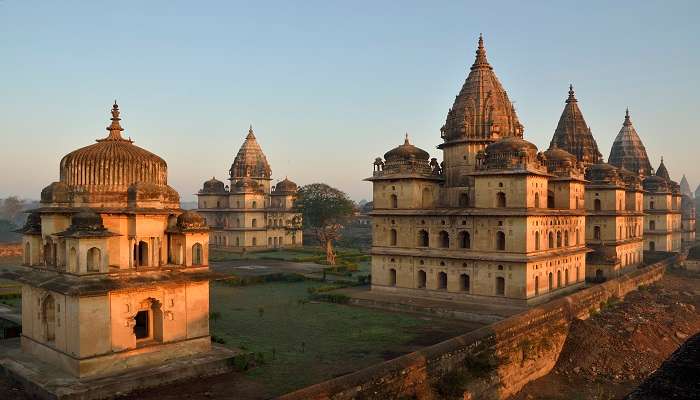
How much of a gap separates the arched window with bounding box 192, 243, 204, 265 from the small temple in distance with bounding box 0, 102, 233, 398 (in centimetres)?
4

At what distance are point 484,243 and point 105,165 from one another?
1979 cm

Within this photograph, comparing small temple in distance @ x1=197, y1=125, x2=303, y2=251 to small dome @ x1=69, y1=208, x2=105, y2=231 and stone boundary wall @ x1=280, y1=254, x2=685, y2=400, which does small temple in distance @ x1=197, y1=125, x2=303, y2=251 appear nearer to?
stone boundary wall @ x1=280, y1=254, x2=685, y2=400

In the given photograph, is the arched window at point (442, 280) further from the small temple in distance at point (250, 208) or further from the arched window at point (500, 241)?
the small temple in distance at point (250, 208)

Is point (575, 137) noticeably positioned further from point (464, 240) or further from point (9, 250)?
point (9, 250)

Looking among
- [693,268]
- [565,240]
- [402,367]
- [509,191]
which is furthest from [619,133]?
[402,367]

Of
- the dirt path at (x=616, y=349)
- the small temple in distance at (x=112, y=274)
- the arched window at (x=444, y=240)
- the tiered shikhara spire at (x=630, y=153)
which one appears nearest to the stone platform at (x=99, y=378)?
the small temple in distance at (x=112, y=274)

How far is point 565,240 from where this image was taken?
118ft

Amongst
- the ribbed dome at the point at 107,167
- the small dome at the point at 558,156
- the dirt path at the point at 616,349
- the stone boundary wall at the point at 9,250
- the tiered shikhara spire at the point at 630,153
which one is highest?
the tiered shikhara spire at the point at 630,153

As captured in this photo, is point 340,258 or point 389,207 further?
point 340,258

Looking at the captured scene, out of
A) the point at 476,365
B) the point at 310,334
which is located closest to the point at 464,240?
the point at 310,334

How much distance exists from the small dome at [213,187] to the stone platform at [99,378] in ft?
176

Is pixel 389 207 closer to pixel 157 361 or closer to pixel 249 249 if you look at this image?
pixel 157 361

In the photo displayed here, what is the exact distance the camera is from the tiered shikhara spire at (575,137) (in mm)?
49844

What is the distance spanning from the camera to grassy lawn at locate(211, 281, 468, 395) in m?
19.6
